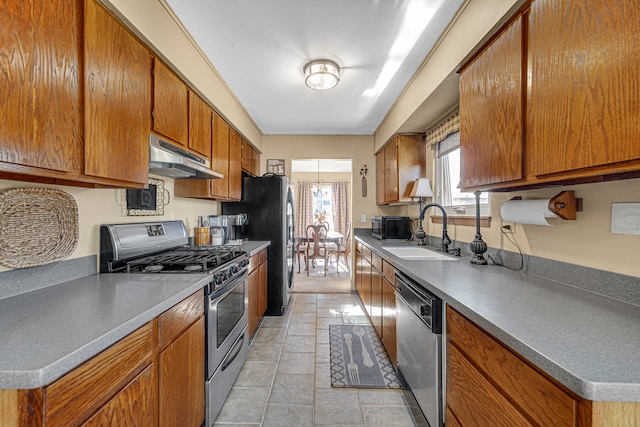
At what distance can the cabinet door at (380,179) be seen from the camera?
11.9 feet

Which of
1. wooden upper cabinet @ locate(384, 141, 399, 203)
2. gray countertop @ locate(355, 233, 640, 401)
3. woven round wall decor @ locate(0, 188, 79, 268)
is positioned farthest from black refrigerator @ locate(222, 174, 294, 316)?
gray countertop @ locate(355, 233, 640, 401)

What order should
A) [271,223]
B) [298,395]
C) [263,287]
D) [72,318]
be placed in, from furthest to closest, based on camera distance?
[271,223] → [263,287] → [298,395] → [72,318]

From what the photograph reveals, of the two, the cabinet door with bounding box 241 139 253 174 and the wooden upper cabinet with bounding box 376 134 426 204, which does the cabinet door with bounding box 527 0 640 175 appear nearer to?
the wooden upper cabinet with bounding box 376 134 426 204

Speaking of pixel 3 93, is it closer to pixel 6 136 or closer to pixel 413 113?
pixel 6 136

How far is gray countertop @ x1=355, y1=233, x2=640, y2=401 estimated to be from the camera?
22.6 inches

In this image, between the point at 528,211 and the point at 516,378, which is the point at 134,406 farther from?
the point at 528,211

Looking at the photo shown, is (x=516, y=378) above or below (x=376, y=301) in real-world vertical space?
above

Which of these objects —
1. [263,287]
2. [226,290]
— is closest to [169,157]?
[226,290]

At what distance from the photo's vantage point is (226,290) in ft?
5.53

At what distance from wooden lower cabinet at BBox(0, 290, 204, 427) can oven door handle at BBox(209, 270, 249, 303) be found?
101mm

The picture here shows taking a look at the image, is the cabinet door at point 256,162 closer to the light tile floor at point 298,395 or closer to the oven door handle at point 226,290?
the oven door handle at point 226,290

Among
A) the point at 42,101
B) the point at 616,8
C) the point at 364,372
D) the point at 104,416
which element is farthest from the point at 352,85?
the point at 104,416

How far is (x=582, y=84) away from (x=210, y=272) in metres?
1.77

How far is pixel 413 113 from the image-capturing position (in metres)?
2.43
